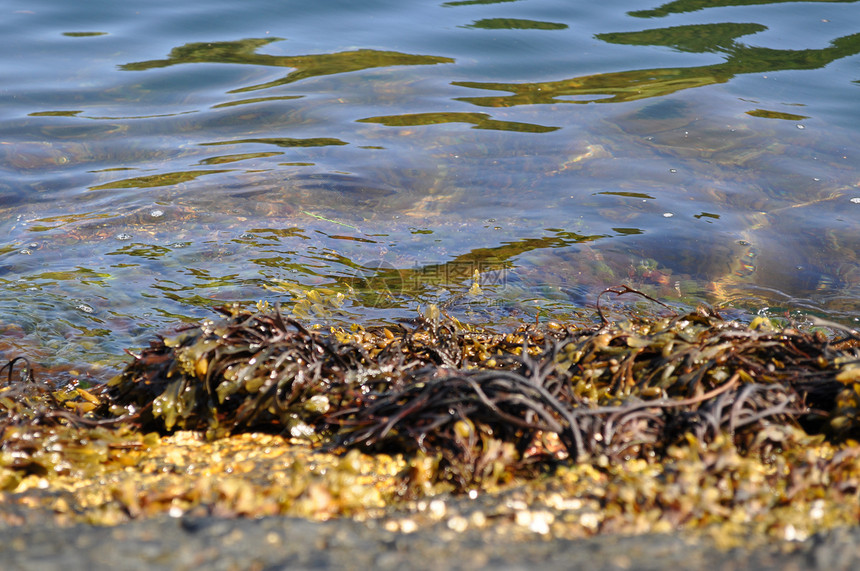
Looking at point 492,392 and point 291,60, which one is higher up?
point 291,60

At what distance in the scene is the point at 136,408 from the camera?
2682mm

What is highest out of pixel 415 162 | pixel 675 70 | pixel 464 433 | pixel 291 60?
pixel 291 60

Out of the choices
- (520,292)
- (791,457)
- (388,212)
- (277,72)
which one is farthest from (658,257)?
(277,72)

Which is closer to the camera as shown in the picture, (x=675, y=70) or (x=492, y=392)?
(x=492, y=392)

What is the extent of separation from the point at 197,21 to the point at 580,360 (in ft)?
33.9

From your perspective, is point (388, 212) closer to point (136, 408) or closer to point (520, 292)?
point (520, 292)

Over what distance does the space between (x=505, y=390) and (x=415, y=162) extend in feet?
15.7

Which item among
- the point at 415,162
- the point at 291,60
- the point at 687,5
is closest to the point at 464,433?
the point at 415,162

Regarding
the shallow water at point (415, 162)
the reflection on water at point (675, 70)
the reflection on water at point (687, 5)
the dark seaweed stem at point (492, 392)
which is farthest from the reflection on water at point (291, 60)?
the dark seaweed stem at point (492, 392)

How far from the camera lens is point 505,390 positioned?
222 centimetres

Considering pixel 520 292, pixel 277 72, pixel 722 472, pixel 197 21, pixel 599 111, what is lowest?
pixel 520 292

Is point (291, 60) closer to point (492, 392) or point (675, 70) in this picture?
point (675, 70)

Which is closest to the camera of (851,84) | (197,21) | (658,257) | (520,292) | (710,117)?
(520,292)

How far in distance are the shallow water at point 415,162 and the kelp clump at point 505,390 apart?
1.29 metres
